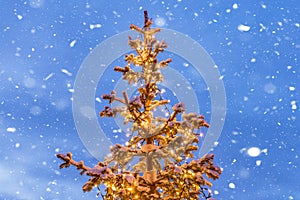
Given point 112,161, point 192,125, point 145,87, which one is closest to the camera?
point 192,125

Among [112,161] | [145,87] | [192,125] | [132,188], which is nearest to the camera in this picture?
[132,188]

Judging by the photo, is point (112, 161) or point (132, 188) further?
point (112, 161)

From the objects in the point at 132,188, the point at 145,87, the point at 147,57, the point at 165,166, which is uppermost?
the point at 147,57

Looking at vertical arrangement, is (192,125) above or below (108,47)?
below

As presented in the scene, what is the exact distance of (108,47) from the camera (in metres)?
4.84

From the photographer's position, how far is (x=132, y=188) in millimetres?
4336

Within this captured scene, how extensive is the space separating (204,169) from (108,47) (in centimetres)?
207

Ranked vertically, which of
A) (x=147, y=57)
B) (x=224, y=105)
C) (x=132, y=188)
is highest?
(x=147, y=57)

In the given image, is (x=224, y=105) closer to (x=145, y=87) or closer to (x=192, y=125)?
(x=192, y=125)

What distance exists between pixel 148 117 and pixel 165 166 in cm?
75

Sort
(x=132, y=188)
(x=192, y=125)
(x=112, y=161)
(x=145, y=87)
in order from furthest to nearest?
(x=145, y=87) → (x=112, y=161) → (x=192, y=125) → (x=132, y=188)

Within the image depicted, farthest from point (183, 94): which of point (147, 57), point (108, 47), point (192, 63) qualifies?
point (108, 47)

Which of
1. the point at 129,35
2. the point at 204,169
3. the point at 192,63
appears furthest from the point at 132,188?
the point at 129,35

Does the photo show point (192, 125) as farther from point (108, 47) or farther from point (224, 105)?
point (108, 47)
